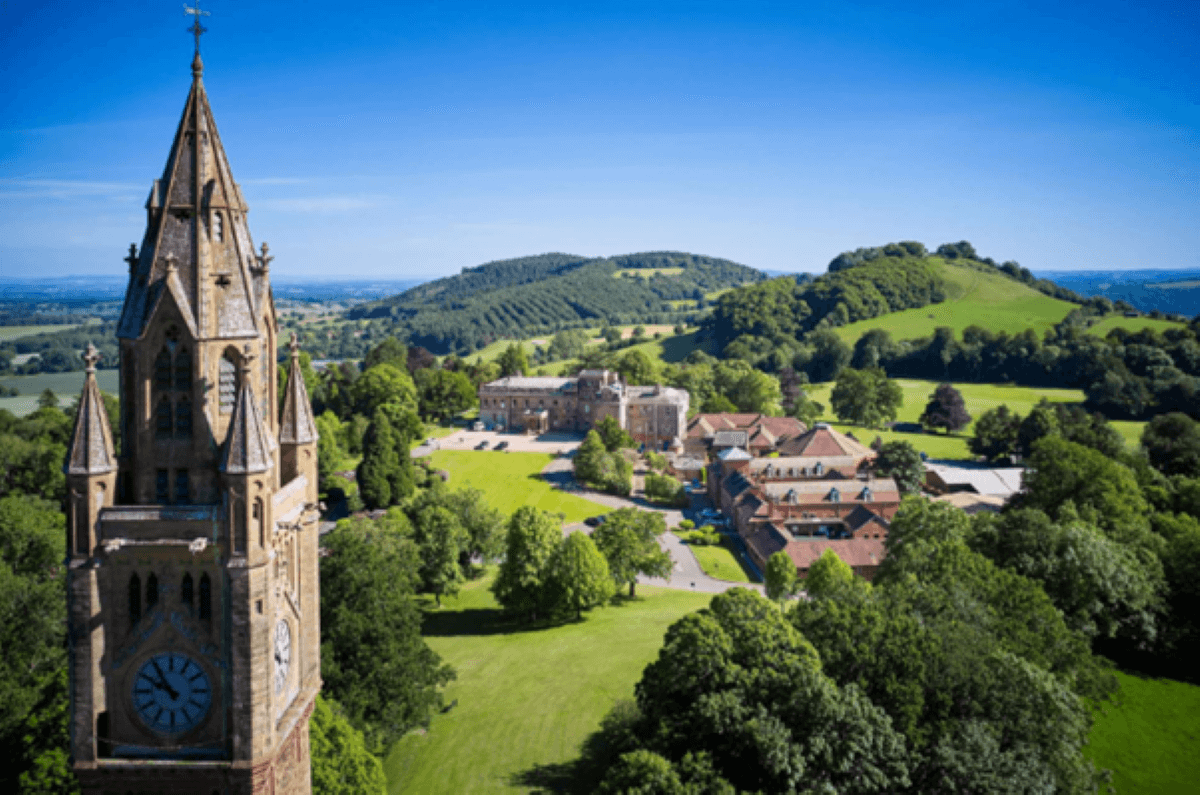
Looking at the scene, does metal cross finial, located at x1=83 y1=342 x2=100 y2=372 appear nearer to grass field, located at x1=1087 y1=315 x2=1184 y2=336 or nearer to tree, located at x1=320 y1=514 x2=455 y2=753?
tree, located at x1=320 y1=514 x2=455 y2=753

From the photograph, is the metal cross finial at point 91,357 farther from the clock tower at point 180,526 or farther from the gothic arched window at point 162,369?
the gothic arched window at point 162,369

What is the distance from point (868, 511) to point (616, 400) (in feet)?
168

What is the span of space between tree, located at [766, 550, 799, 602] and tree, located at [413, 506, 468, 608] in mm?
23688

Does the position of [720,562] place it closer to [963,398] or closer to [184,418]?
[184,418]

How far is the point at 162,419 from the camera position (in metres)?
20.2

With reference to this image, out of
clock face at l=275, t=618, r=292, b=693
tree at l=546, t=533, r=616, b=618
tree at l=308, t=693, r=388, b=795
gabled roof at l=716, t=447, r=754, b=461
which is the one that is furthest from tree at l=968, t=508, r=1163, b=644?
clock face at l=275, t=618, r=292, b=693

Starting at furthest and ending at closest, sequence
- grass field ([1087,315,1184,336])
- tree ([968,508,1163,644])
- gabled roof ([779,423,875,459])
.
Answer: grass field ([1087,315,1184,336]) → gabled roof ([779,423,875,459]) → tree ([968,508,1163,644])

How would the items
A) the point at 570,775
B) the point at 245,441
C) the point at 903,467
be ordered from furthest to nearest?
1. the point at 903,467
2. the point at 570,775
3. the point at 245,441

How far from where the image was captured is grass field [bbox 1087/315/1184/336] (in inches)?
6407

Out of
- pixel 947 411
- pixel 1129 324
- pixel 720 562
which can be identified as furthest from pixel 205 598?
pixel 1129 324

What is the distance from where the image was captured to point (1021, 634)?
38719 mm

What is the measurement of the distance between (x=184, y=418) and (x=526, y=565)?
40.4 meters

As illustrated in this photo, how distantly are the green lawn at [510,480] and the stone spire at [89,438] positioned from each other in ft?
226

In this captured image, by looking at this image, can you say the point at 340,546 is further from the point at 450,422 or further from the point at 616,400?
the point at 450,422
